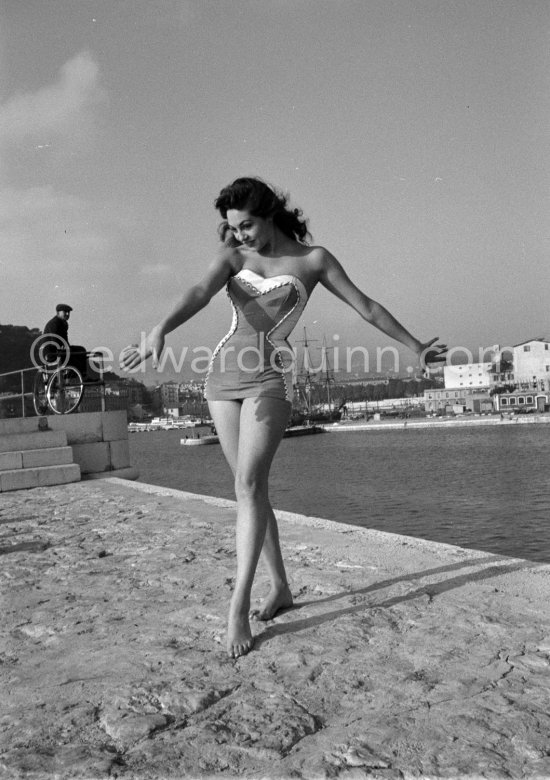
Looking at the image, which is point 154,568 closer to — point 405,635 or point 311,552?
point 311,552

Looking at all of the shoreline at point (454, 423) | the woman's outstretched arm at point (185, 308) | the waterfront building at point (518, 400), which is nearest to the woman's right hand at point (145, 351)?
the woman's outstretched arm at point (185, 308)

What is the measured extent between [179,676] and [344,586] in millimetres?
1482

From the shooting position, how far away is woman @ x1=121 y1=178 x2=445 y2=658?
307cm

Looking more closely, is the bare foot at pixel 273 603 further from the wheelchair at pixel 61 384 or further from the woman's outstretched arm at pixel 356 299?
the wheelchair at pixel 61 384

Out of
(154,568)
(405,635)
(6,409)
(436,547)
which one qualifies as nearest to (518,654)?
(405,635)

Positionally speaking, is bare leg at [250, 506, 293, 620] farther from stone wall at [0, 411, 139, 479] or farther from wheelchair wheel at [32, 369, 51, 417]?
wheelchair wheel at [32, 369, 51, 417]

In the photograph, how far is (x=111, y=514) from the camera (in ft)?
25.8

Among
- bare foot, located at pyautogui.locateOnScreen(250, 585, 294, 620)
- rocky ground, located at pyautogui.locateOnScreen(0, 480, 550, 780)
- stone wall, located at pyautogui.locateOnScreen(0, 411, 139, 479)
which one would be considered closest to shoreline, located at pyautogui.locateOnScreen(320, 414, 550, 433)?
stone wall, located at pyautogui.locateOnScreen(0, 411, 139, 479)

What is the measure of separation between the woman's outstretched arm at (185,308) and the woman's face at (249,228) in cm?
9

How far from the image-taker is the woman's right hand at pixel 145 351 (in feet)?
9.39

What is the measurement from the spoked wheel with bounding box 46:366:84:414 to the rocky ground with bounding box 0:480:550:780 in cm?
900

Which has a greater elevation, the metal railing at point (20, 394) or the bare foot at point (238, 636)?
the metal railing at point (20, 394)

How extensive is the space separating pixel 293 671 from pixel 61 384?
11.9m

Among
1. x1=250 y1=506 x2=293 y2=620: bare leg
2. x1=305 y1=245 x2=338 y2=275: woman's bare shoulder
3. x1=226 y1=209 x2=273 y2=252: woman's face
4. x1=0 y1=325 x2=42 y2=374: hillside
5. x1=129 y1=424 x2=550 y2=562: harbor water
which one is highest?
x1=0 y1=325 x2=42 y2=374: hillside
